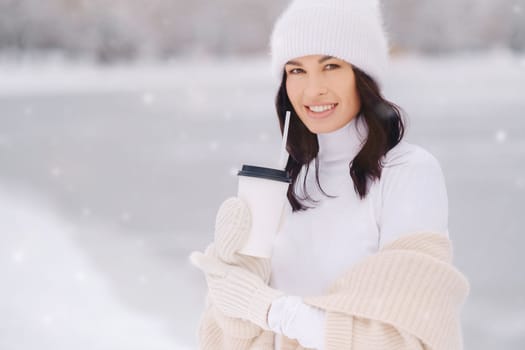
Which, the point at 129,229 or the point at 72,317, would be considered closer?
the point at 72,317

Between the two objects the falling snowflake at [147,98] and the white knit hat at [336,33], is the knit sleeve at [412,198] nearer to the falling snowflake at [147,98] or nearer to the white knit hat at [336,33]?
the white knit hat at [336,33]

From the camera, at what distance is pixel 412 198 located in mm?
992

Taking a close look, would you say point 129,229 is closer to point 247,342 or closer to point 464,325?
point 464,325

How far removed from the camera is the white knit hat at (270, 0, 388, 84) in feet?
3.42

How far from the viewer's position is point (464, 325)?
265cm

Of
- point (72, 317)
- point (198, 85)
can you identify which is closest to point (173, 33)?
point (198, 85)

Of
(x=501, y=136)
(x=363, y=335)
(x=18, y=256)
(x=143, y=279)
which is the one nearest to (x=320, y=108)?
(x=363, y=335)

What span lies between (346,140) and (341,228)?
0.52 ft

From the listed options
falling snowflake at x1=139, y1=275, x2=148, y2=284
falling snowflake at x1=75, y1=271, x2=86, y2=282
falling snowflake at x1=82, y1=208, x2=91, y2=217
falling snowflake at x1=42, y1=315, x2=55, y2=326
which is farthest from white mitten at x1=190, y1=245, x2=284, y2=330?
falling snowflake at x1=82, y1=208, x2=91, y2=217

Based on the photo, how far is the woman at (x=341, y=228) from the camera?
92 cm

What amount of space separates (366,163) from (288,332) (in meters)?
0.30

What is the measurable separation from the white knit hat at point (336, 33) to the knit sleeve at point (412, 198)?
0.17 m

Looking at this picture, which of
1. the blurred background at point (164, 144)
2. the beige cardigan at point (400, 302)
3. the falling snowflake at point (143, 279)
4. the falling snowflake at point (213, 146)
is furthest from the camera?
the falling snowflake at point (213, 146)

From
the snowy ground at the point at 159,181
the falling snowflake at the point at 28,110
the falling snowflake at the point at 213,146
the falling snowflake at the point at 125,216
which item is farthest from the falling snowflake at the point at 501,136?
the falling snowflake at the point at 28,110
